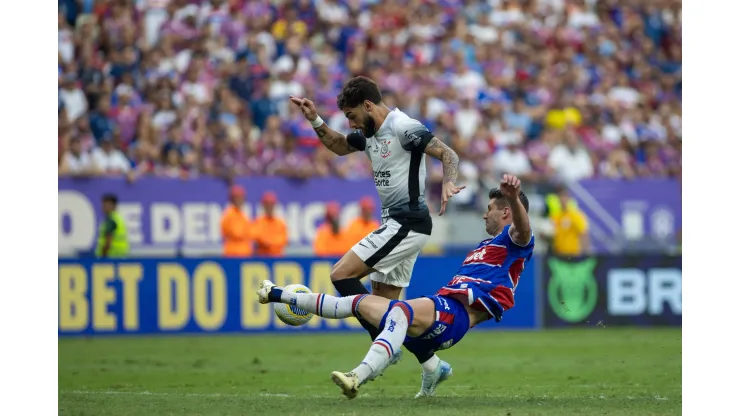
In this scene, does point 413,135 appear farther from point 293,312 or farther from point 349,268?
point 293,312

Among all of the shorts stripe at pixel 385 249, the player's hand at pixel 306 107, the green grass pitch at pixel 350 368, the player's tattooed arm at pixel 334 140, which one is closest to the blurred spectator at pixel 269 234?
the green grass pitch at pixel 350 368

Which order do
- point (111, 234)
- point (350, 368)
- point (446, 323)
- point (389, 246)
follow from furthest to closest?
point (111, 234)
point (350, 368)
point (389, 246)
point (446, 323)

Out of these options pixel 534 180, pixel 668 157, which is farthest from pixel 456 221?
pixel 668 157

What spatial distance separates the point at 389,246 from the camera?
879cm

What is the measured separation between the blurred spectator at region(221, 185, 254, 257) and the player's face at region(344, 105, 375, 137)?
29.2 ft

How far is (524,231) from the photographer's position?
804 centimetres

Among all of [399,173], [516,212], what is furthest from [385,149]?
[516,212]

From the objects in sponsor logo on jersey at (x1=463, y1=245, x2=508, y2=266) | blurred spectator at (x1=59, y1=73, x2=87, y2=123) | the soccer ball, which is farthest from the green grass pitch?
→ blurred spectator at (x1=59, y1=73, x2=87, y2=123)

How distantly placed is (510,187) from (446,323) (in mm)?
1208

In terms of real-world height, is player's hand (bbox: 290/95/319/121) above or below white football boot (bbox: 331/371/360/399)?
above

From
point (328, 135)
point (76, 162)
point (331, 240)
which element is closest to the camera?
point (328, 135)

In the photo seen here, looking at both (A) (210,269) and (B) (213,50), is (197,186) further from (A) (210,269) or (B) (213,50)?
(B) (213,50)

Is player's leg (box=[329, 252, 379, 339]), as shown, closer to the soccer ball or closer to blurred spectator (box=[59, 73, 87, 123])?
the soccer ball

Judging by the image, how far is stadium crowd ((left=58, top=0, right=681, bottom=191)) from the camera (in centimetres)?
1880
